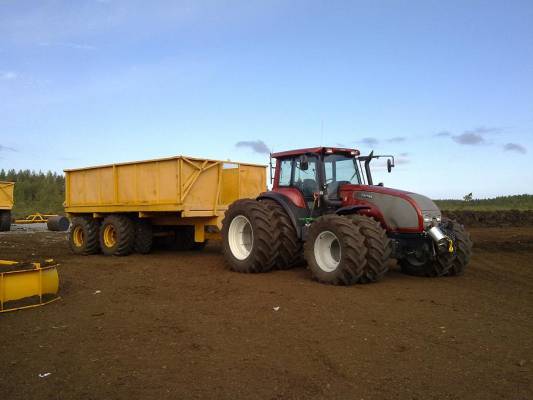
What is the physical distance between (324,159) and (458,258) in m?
2.95

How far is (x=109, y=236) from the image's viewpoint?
1341 centimetres

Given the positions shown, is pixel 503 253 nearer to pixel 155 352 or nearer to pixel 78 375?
pixel 155 352

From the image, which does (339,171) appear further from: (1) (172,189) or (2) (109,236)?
(2) (109,236)

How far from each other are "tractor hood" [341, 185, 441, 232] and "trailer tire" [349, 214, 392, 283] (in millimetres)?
585

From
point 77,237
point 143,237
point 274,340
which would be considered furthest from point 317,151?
point 77,237

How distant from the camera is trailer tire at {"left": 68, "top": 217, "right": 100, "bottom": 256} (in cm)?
1363

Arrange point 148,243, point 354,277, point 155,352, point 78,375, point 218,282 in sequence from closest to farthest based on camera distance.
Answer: point 78,375 → point 155,352 → point 354,277 → point 218,282 → point 148,243

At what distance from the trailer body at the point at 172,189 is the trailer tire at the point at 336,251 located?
158 inches

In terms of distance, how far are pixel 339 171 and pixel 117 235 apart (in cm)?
625

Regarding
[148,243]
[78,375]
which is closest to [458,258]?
[78,375]

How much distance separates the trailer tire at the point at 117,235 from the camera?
12.7 meters

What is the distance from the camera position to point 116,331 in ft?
18.3

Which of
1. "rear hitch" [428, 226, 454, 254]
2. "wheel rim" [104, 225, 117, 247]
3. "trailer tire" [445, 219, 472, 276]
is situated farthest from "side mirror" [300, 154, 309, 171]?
"wheel rim" [104, 225, 117, 247]

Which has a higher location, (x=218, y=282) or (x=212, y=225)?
(x=212, y=225)
